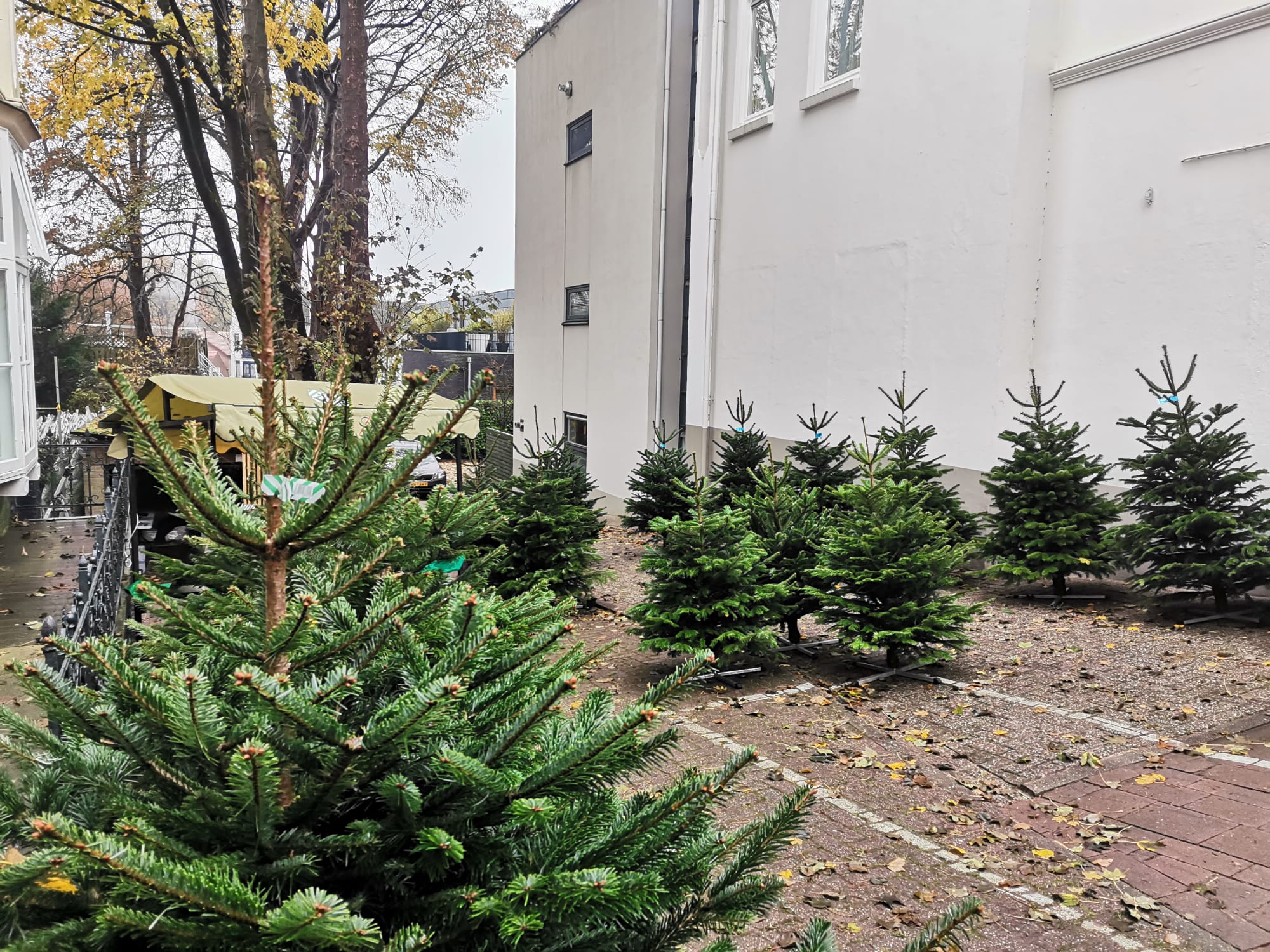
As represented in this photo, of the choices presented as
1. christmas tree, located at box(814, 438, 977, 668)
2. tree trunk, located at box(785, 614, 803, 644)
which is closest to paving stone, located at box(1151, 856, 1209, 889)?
christmas tree, located at box(814, 438, 977, 668)

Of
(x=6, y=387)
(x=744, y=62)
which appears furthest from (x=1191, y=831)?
(x=744, y=62)

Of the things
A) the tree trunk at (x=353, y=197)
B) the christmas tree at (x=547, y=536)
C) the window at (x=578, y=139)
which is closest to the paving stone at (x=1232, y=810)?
the christmas tree at (x=547, y=536)

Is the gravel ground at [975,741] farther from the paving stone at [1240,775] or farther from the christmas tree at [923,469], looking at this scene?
the christmas tree at [923,469]

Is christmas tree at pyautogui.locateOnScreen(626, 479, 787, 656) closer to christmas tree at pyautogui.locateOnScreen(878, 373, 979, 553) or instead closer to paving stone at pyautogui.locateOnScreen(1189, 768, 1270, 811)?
christmas tree at pyautogui.locateOnScreen(878, 373, 979, 553)

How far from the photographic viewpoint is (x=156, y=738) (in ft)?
5.19

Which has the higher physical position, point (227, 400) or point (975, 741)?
point (227, 400)

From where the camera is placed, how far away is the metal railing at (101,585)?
4219 millimetres

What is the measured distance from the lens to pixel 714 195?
52.6ft

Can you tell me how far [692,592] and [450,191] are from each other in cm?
2207

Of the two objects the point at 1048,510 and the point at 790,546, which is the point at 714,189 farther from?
the point at 790,546

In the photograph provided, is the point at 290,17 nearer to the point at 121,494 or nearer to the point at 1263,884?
the point at 121,494

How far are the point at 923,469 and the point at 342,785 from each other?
9.38 metres

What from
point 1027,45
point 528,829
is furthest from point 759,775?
point 1027,45

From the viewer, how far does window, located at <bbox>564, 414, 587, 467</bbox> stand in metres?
20.9
